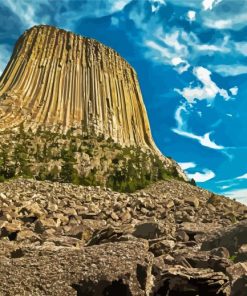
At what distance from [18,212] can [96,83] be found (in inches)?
2314

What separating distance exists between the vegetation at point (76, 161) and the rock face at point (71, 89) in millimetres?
5712

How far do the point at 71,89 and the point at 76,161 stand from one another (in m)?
25.1

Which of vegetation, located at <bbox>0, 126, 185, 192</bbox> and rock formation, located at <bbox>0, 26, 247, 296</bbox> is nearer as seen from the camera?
rock formation, located at <bbox>0, 26, 247, 296</bbox>

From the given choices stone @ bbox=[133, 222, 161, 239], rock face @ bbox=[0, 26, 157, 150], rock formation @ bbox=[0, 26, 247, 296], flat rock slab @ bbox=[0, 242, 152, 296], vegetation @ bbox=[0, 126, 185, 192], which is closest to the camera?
flat rock slab @ bbox=[0, 242, 152, 296]

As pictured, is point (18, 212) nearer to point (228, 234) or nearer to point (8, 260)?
point (228, 234)

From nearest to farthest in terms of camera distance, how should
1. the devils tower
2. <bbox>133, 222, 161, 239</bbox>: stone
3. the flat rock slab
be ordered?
the flat rock slab
<bbox>133, 222, 161, 239</bbox>: stone
the devils tower

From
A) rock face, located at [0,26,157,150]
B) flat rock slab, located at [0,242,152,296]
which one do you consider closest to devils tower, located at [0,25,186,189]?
rock face, located at [0,26,157,150]

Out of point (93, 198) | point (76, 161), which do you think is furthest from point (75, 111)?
point (93, 198)

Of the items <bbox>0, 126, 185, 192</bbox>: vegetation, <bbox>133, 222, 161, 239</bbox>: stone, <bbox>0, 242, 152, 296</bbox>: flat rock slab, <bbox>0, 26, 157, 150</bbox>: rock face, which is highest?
<bbox>0, 26, 157, 150</bbox>: rock face

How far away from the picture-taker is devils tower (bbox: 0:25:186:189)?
54906mm

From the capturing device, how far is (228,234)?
505 inches

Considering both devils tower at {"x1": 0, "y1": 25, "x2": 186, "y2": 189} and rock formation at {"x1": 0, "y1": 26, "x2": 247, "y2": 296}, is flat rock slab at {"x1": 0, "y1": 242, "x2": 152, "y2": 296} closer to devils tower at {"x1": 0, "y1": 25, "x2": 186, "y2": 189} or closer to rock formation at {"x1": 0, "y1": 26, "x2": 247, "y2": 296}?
rock formation at {"x1": 0, "y1": 26, "x2": 247, "y2": 296}

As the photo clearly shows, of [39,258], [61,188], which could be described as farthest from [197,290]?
[61,188]

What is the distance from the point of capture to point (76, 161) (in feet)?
175
